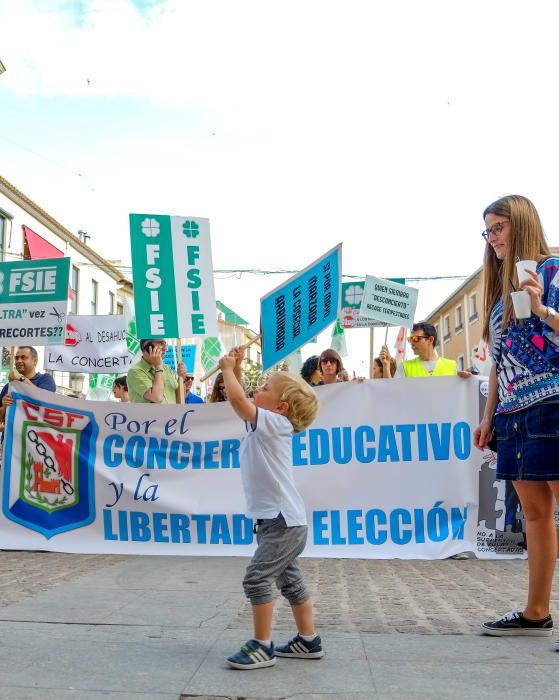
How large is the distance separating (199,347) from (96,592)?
10796 mm

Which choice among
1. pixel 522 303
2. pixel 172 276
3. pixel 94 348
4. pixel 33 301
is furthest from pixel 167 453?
pixel 94 348

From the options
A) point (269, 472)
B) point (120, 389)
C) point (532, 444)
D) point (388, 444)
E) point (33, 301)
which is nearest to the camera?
point (269, 472)

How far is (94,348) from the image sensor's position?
13758mm

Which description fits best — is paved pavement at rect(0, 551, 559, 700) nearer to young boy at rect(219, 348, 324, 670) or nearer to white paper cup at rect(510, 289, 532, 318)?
young boy at rect(219, 348, 324, 670)

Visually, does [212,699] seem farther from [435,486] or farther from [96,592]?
[435,486]

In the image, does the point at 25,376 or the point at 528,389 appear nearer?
the point at 528,389

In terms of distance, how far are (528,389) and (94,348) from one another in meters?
11.4

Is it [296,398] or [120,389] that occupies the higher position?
[120,389]

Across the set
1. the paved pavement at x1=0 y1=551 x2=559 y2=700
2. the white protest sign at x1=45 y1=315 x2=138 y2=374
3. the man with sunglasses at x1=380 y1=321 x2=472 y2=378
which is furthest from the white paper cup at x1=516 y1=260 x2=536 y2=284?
the white protest sign at x1=45 y1=315 x2=138 y2=374

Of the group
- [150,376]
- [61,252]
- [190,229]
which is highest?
[61,252]

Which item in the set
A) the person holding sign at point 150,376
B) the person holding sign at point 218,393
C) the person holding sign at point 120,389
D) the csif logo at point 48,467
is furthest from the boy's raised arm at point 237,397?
the person holding sign at point 120,389

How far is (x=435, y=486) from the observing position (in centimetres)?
630

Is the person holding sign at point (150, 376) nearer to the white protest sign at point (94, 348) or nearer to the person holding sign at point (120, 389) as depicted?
the person holding sign at point (120, 389)

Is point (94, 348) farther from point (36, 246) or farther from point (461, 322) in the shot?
point (461, 322)
